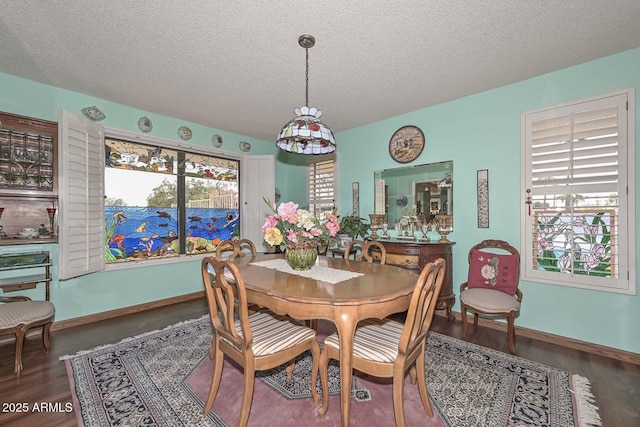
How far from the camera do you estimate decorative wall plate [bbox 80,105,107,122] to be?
3.27 m

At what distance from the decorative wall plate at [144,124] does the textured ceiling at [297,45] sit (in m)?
0.35

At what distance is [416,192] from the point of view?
3811mm

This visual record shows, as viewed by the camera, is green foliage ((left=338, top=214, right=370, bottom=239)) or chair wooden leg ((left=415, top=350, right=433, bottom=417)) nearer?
chair wooden leg ((left=415, top=350, right=433, bottom=417))

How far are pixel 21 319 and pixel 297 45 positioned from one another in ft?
10.3

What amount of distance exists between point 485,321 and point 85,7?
177 inches

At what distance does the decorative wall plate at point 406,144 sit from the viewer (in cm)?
378

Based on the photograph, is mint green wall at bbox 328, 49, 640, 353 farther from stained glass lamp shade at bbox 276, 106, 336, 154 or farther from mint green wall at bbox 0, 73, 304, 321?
mint green wall at bbox 0, 73, 304, 321

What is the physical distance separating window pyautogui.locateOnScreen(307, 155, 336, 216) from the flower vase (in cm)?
257

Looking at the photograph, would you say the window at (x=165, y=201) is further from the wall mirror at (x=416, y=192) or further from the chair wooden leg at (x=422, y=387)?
Answer: the chair wooden leg at (x=422, y=387)

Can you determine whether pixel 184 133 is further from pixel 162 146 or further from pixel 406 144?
pixel 406 144

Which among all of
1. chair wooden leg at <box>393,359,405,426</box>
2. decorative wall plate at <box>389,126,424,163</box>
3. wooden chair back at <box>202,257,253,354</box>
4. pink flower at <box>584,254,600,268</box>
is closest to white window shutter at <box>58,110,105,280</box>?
wooden chair back at <box>202,257,253,354</box>

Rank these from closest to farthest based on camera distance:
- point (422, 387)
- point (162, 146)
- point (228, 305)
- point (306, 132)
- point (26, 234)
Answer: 1. point (228, 305)
2. point (422, 387)
3. point (306, 132)
4. point (26, 234)
5. point (162, 146)

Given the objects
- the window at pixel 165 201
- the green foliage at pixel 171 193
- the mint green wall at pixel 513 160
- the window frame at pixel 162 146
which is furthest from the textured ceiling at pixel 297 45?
the green foliage at pixel 171 193

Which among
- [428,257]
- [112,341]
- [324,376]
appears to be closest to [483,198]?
[428,257]
